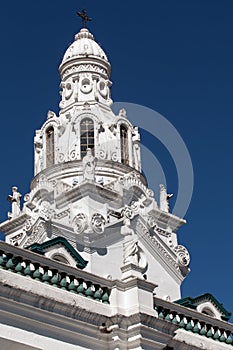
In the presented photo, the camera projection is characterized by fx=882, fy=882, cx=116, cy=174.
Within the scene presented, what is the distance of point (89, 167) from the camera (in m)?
42.4

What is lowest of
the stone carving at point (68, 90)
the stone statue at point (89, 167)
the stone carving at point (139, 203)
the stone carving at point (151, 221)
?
the stone carving at point (151, 221)

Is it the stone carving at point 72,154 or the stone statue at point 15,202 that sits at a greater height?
the stone carving at point 72,154

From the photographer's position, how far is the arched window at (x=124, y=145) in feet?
150

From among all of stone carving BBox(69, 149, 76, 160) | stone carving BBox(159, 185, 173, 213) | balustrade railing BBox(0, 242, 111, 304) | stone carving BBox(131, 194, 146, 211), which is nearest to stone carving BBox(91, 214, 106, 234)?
stone carving BBox(131, 194, 146, 211)

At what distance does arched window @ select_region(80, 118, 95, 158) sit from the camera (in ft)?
148

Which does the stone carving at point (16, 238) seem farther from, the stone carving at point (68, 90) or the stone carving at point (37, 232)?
the stone carving at point (68, 90)

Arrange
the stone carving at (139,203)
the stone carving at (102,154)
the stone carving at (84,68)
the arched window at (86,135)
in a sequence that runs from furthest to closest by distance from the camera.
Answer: the stone carving at (84,68)
the arched window at (86,135)
the stone carving at (102,154)
the stone carving at (139,203)

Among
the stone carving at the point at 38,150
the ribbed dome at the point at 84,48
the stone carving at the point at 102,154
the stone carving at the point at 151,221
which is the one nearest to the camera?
the stone carving at the point at 151,221

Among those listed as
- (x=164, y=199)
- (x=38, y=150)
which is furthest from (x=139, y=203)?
(x=38, y=150)

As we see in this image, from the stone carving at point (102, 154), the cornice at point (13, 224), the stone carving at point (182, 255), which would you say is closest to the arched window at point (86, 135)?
the stone carving at point (102, 154)

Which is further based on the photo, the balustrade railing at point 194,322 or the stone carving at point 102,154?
the stone carving at point 102,154

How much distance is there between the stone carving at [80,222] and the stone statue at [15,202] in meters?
4.59

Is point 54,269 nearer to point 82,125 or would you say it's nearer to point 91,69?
point 82,125

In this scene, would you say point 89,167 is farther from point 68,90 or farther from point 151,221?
point 68,90
